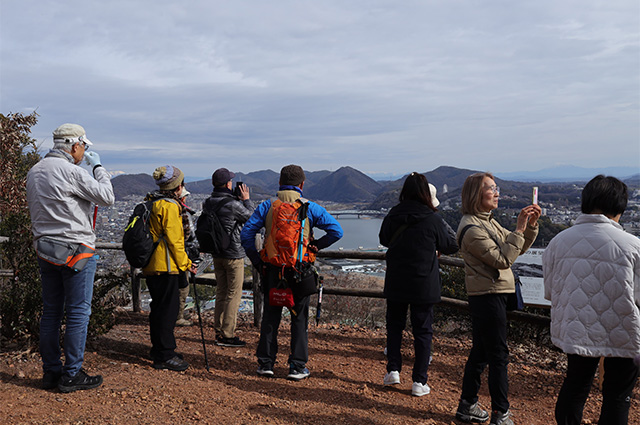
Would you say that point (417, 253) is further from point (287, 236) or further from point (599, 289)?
point (599, 289)

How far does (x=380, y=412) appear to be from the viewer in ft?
11.9

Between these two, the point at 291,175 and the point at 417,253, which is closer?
the point at 417,253

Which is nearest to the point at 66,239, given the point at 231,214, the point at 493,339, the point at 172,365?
the point at 172,365

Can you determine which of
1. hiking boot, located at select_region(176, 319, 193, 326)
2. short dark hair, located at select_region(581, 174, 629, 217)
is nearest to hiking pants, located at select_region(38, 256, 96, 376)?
hiking boot, located at select_region(176, 319, 193, 326)

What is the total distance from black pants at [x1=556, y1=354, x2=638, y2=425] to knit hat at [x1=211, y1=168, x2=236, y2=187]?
349cm

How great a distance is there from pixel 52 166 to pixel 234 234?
6.45ft

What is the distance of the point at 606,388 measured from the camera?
2.67 meters

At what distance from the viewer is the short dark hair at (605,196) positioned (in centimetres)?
263

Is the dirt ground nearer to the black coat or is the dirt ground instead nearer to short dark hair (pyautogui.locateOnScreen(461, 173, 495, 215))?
the black coat

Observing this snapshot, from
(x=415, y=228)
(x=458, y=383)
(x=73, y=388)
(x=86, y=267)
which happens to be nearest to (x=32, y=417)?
(x=73, y=388)

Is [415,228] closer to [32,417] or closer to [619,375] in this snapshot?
[619,375]

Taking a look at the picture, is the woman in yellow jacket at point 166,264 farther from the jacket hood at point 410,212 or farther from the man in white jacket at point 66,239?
the jacket hood at point 410,212

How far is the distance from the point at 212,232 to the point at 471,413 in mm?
2850

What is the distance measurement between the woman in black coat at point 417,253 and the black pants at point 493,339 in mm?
497
